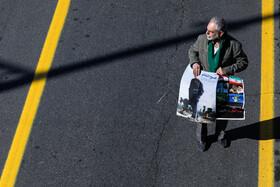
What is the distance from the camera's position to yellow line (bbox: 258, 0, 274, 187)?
14.3 ft

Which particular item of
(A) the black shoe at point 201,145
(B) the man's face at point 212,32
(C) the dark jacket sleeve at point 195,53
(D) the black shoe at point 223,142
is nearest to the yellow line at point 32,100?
(A) the black shoe at point 201,145

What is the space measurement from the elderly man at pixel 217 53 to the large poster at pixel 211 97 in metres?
0.08

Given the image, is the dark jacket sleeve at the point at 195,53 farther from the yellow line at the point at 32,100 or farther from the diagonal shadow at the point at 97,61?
the yellow line at the point at 32,100

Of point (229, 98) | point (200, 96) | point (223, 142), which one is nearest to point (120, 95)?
point (223, 142)

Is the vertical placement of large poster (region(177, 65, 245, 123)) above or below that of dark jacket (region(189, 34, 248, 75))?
below

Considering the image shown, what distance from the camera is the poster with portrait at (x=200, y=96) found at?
3654mm

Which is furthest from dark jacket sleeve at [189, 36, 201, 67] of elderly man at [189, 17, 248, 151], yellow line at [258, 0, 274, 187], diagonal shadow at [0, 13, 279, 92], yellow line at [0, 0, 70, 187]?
yellow line at [0, 0, 70, 187]

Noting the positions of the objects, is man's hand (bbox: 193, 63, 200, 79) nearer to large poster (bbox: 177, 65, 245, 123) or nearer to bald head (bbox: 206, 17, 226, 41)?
large poster (bbox: 177, 65, 245, 123)

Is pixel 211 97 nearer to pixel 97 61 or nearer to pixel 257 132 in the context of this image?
pixel 257 132

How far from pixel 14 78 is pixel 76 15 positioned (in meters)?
1.37

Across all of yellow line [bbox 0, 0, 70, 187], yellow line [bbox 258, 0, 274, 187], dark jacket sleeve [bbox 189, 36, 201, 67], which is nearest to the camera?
dark jacket sleeve [bbox 189, 36, 201, 67]

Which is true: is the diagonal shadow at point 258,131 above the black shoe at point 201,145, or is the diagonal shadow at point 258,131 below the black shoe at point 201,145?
above

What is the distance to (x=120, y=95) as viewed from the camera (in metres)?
4.97

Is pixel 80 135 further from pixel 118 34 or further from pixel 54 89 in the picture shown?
pixel 118 34
